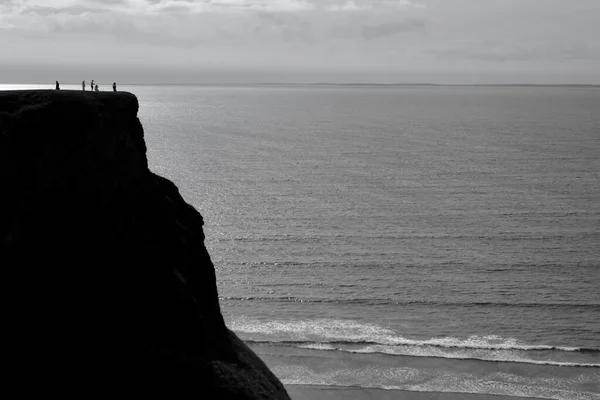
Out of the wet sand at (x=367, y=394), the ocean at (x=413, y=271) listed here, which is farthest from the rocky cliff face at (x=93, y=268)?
the ocean at (x=413, y=271)

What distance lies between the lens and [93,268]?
2236 cm

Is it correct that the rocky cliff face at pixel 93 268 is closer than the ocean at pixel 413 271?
Yes

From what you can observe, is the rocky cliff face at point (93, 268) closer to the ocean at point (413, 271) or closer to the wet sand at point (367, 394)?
the wet sand at point (367, 394)

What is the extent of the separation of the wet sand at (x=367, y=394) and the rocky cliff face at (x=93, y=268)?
395 inches

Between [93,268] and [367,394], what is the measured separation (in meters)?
17.8

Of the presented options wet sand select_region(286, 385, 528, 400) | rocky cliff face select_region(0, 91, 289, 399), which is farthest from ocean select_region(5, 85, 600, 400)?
rocky cliff face select_region(0, 91, 289, 399)

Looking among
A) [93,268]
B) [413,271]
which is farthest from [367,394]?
[413,271]

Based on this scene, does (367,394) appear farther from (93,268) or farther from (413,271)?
(413,271)

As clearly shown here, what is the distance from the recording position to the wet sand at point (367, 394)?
3425 cm

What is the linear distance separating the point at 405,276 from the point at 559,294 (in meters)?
10.9

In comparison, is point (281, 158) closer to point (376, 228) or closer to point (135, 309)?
point (376, 228)

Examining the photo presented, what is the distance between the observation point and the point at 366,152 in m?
130

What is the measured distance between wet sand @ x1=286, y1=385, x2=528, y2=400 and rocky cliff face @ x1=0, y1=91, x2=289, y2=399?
10043mm

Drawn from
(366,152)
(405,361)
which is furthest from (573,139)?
(405,361)
